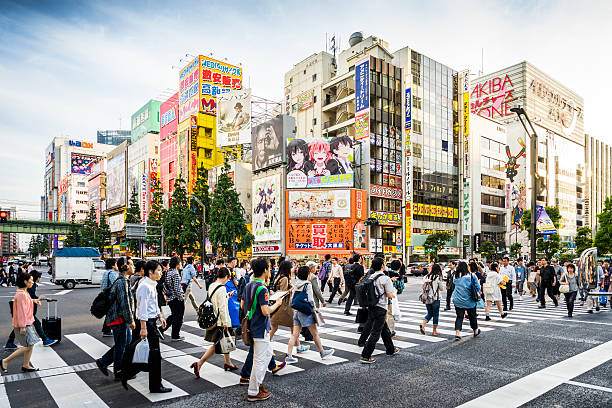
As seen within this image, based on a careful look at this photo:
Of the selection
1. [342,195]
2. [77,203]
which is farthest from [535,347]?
[77,203]

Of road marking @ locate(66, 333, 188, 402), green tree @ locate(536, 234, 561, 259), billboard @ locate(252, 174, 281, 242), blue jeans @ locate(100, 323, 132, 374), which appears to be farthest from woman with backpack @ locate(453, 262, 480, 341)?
billboard @ locate(252, 174, 281, 242)

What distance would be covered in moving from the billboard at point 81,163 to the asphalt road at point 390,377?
142553mm

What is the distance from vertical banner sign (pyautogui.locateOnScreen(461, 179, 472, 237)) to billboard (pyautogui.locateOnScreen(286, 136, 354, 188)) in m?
21.3

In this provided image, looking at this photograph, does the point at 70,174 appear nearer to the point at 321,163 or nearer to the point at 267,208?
the point at 267,208

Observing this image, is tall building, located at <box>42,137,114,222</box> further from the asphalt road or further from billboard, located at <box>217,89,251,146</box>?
the asphalt road

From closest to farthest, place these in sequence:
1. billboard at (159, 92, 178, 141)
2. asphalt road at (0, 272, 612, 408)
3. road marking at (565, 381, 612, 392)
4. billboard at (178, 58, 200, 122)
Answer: asphalt road at (0, 272, 612, 408) → road marking at (565, 381, 612, 392) → billboard at (178, 58, 200, 122) → billboard at (159, 92, 178, 141)

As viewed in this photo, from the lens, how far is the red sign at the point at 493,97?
8206 centimetres

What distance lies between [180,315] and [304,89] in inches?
2268

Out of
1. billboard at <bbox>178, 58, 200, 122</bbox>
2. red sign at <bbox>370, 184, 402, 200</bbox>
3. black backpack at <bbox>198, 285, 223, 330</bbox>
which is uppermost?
billboard at <bbox>178, 58, 200, 122</bbox>

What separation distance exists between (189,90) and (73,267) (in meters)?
49.9

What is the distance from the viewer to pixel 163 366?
7.20 meters

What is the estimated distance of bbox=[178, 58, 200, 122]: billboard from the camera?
67938mm

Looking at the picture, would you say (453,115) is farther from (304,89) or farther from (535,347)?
(535,347)

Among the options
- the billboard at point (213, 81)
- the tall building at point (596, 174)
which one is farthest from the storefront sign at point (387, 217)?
the tall building at point (596, 174)
